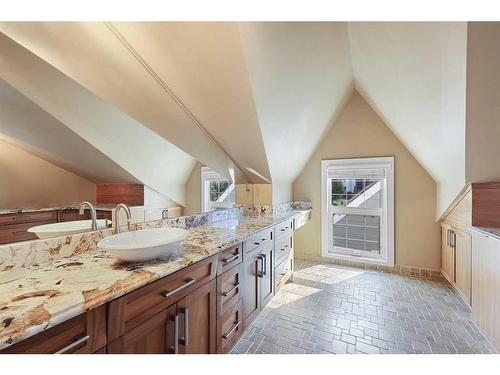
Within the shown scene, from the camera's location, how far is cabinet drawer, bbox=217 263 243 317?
149 centimetres

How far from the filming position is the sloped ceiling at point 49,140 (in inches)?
41.8

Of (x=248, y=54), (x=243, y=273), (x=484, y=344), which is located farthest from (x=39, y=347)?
A: (x=484, y=344)

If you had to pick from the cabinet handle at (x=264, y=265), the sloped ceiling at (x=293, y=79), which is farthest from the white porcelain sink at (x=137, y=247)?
the sloped ceiling at (x=293, y=79)

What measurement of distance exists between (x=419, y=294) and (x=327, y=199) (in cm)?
160

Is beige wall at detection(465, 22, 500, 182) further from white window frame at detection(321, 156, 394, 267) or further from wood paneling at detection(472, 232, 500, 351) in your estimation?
white window frame at detection(321, 156, 394, 267)

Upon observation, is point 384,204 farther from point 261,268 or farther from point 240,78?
point 240,78

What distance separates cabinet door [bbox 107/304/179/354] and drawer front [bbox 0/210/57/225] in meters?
0.75

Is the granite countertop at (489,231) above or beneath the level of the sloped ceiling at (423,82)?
beneath

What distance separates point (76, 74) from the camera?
53.7 inches

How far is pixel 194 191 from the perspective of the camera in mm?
2031

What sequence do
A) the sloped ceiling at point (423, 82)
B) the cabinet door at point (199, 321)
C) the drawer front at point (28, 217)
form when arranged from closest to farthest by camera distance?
the drawer front at point (28, 217) < the cabinet door at point (199, 321) < the sloped ceiling at point (423, 82)

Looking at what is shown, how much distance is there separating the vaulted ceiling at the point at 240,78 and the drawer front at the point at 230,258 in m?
0.87

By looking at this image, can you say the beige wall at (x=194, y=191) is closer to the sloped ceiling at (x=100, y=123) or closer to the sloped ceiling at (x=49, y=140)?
the sloped ceiling at (x=100, y=123)
